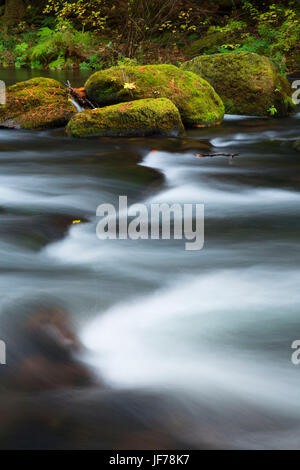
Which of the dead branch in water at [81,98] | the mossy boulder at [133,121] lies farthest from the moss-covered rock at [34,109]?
the mossy boulder at [133,121]

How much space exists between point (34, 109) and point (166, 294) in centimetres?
645

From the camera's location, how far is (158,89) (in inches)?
316

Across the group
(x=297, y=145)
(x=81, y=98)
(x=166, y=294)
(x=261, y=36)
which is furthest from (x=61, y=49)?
(x=166, y=294)

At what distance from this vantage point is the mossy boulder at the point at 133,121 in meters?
7.33

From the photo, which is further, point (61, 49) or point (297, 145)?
point (61, 49)

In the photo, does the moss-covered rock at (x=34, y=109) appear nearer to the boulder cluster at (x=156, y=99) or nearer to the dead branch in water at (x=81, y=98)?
the boulder cluster at (x=156, y=99)

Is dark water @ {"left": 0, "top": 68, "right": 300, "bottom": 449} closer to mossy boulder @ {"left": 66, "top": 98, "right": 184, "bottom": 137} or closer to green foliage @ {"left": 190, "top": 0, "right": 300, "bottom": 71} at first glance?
mossy boulder @ {"left": 66, "top": 98, "right": 184, "bottom": 137}

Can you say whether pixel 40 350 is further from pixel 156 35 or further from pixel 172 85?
pixel 156 35

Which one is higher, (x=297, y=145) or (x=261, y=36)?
(x=261, y=36)

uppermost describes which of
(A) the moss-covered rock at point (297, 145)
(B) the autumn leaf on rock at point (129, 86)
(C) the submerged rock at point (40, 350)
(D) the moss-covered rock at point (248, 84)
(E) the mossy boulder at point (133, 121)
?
(D) the moss-covered rock at point (248, 84)

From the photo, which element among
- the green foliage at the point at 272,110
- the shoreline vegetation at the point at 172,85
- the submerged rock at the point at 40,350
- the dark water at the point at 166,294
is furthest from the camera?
the green foliage at the point at 272,110

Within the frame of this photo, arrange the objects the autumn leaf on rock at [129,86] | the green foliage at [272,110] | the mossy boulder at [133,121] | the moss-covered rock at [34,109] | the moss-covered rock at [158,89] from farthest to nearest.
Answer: the green foliage at [272,110] < the moss-covered rock at [34,109] < the moss-covered rock at [158,89] < the autumn leaf on rock at [129,86] < the mossy boulder at [133,121]

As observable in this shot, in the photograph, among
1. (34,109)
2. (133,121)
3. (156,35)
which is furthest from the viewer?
(156,35)

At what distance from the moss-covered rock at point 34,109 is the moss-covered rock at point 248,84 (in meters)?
2.98
